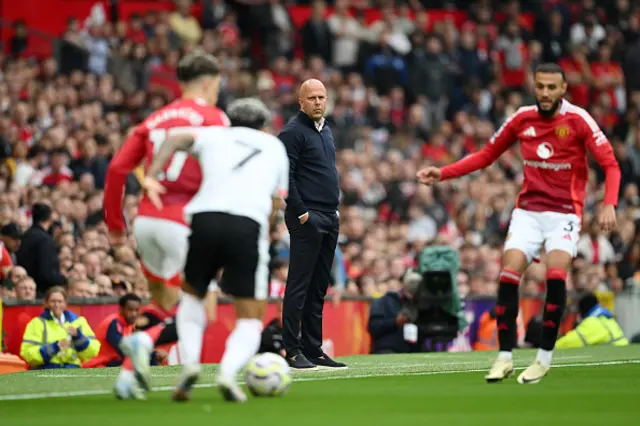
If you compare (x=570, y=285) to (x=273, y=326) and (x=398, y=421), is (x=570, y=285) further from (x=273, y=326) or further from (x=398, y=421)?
(x=398, y=421)

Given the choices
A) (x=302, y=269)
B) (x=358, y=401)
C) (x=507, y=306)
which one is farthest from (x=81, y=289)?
(x=358, y=401)

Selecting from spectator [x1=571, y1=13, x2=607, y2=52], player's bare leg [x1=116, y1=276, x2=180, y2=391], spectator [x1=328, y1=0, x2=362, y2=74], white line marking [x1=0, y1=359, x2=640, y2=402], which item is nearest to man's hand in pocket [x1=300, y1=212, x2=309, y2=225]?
white line marking [x1=0, y1=359, x2=640, y2=402]

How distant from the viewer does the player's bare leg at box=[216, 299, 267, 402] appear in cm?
852

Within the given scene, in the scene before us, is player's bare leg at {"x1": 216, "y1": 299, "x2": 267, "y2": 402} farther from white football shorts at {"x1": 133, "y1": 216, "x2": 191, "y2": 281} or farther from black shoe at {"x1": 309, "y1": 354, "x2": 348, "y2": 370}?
black shoe at {"x1": 309, "y1": 354, "x2": 348, "y2": 370}

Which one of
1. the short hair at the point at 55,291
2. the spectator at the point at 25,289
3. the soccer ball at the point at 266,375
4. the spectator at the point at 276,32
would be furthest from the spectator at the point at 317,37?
the soccer ball at the point at 266,375

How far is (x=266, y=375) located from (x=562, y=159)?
3.01 m

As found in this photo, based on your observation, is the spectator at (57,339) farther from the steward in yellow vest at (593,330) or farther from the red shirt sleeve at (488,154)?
the steward in yellow vest at (593,330)

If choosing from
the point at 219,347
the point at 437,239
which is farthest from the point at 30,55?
the point at 219,347

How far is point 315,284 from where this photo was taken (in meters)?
12.5

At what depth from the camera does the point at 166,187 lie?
9227mm

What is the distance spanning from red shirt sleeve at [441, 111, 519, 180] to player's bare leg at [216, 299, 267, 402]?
2870 mm

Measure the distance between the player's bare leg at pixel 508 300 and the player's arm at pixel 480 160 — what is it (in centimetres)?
82

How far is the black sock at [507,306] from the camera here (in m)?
10.6

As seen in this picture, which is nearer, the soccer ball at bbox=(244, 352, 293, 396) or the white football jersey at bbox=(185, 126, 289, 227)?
the white football jersey at bbox=(185, 126, 289, 227)
